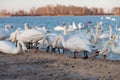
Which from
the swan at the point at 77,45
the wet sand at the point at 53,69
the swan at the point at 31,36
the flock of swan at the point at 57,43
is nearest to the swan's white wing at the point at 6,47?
the flock of swan at the point at 57,43

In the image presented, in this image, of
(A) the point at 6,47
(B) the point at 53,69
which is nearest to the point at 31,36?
(A) the point at 6,47

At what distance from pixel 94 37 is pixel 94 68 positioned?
7.95 m

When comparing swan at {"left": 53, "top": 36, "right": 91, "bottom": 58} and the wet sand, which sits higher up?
swan at {"left": 53, "top": 36, "right": 91, "bottom": 58}

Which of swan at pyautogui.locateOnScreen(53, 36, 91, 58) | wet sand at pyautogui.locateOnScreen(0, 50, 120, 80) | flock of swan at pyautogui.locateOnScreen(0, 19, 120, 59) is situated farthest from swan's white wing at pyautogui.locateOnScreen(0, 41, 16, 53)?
swan at pyautogui.locateOnScreen(53, 36, 91, 58)

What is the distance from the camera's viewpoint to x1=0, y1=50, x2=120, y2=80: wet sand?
9898 mm

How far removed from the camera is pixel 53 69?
436 inches

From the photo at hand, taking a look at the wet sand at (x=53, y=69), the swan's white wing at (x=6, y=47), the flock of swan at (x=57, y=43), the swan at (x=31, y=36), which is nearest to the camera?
the wet sand at (x=53, y=69)

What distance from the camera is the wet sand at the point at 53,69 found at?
990cm

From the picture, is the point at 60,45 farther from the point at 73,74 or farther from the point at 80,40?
the point at 73,74

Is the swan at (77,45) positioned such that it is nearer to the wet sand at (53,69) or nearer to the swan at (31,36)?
the wet sand at (53,69)

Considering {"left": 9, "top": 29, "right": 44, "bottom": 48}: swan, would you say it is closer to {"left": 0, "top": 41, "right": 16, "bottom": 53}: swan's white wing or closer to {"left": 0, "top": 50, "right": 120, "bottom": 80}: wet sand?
{"left": 0, "top": 41, "right": 16, "bottom": 53}: swan's white wing

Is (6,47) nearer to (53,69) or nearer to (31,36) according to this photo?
(31,36)

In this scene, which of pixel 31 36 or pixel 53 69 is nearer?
pixel 53 69

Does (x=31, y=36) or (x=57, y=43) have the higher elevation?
(x=31, y=36)
